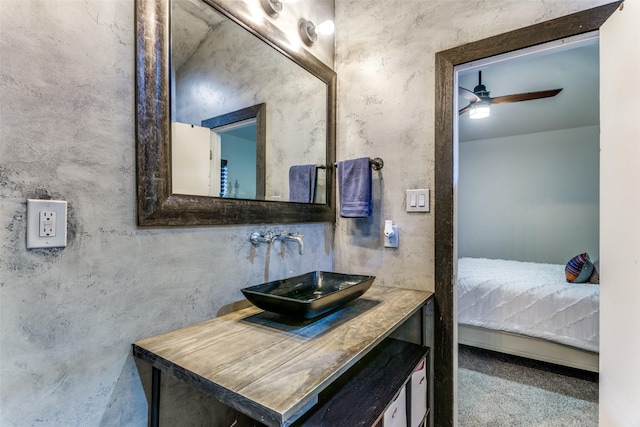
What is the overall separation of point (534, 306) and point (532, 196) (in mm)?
2589

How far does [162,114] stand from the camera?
986 millimetres

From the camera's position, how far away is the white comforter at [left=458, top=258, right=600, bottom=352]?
6.98 ft

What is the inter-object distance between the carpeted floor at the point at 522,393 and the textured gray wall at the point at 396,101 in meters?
1.07

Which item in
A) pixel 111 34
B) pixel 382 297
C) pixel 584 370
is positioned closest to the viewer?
pixel 111 34

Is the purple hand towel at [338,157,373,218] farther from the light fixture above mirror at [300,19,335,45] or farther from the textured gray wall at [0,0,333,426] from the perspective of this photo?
the textured gray wall at [0,0,333,426]

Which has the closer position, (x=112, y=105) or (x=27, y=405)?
(x=27, y=405)

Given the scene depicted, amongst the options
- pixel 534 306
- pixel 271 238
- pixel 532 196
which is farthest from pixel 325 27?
pixel 532 196

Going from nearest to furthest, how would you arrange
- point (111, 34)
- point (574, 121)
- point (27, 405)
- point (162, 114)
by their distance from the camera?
point (27, 405) < point (111, 34) < point (162, 114) < point (574, 121)

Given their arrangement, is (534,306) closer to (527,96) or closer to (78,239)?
(527,96)

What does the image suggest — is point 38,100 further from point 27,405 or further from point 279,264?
point 279,264

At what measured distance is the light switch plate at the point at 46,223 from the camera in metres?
0.73

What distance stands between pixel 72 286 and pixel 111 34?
2.46 feet

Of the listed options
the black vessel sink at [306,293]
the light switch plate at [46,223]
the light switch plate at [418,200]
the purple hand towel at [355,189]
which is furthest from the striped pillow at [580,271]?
the light switch plate at [46,223]

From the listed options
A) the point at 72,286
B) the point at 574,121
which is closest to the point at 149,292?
the point at 72,286
